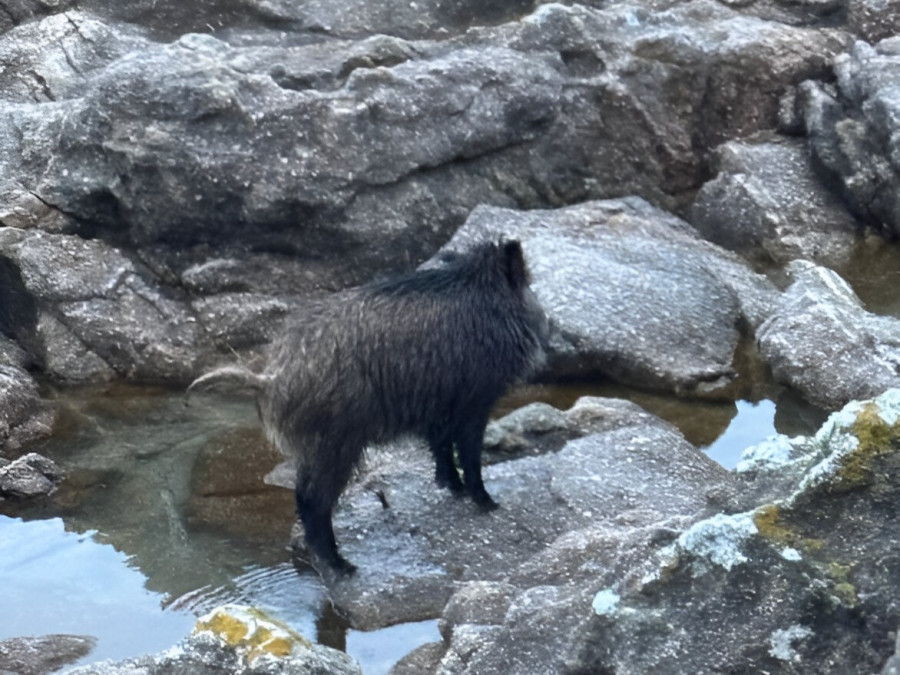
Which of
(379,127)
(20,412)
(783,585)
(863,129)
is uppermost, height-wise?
(783,585)

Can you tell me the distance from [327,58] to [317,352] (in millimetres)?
4224

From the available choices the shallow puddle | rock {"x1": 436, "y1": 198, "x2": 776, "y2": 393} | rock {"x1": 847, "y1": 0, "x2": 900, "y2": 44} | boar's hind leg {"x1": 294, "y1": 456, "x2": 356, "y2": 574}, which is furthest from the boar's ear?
rock {"x1": 847, "y1": 0, "x2": 900, "y2": 44}

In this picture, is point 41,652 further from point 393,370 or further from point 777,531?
point 777,531

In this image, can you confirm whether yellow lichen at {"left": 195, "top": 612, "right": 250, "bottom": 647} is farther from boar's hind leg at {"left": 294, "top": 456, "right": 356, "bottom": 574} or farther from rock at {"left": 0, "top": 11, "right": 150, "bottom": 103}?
rock at {"left": 0, "top": 11, "right": 150, "bottom": 103}

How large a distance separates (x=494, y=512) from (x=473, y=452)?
1.05 feet

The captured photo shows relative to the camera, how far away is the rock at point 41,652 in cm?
525

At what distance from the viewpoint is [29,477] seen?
686 centimetres

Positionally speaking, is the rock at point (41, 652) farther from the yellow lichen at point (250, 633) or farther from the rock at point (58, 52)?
the rock at point (58, 52)

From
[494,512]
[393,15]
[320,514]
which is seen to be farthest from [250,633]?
[393,15]

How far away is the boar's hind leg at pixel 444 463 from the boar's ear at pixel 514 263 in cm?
77

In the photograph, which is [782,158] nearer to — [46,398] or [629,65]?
[629,65]

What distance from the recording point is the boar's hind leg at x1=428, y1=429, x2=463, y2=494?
609 cm

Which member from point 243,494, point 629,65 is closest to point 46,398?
point 243,494

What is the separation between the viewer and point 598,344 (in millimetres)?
7738
